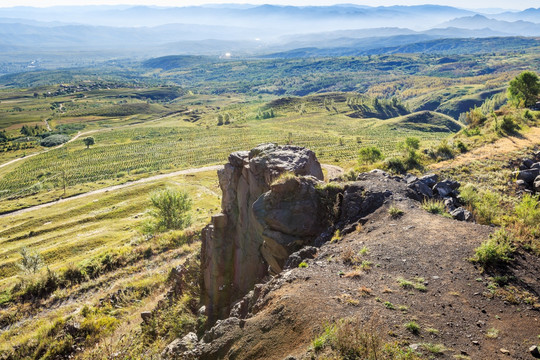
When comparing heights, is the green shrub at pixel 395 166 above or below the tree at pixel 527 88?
below

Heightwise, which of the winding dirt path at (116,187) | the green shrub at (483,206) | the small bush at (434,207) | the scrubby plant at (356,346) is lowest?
the winding dirt path at (116,187)

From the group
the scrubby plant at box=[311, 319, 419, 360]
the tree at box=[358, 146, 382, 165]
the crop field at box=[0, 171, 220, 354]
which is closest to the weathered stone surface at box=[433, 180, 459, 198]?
the scrubby plant at box=[311, 319, 419, 360]

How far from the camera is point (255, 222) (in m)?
22.0

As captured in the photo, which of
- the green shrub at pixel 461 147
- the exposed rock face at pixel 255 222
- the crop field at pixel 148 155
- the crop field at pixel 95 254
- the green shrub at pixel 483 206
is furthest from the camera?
the crop field at pixel 148 155

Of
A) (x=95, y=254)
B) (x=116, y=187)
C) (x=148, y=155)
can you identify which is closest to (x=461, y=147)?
(x=95, y=254)

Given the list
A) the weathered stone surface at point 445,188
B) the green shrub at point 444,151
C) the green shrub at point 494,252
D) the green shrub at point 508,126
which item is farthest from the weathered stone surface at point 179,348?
the green shrub at point 508,126

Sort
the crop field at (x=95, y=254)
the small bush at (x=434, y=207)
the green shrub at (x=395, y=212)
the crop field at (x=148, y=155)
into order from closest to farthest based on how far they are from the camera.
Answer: the green shrub at (x=395, y=212) → the small bush at (x=434, y=207) → the crop field at (x=95, y=254) → the crop field at (x=148, y=155)

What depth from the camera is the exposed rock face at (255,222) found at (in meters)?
19.8

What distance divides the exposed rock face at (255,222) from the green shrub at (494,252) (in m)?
8.87

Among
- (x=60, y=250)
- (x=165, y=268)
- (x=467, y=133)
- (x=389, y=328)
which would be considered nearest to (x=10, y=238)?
(x=60, y=250)

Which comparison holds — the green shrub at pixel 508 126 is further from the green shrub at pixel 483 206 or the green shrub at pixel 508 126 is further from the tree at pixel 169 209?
the tree at pixel 169 209

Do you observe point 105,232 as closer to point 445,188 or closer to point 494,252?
point 445,188

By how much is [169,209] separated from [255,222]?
142 ft

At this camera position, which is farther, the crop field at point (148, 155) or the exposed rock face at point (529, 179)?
the crop field at point (148, 155)
